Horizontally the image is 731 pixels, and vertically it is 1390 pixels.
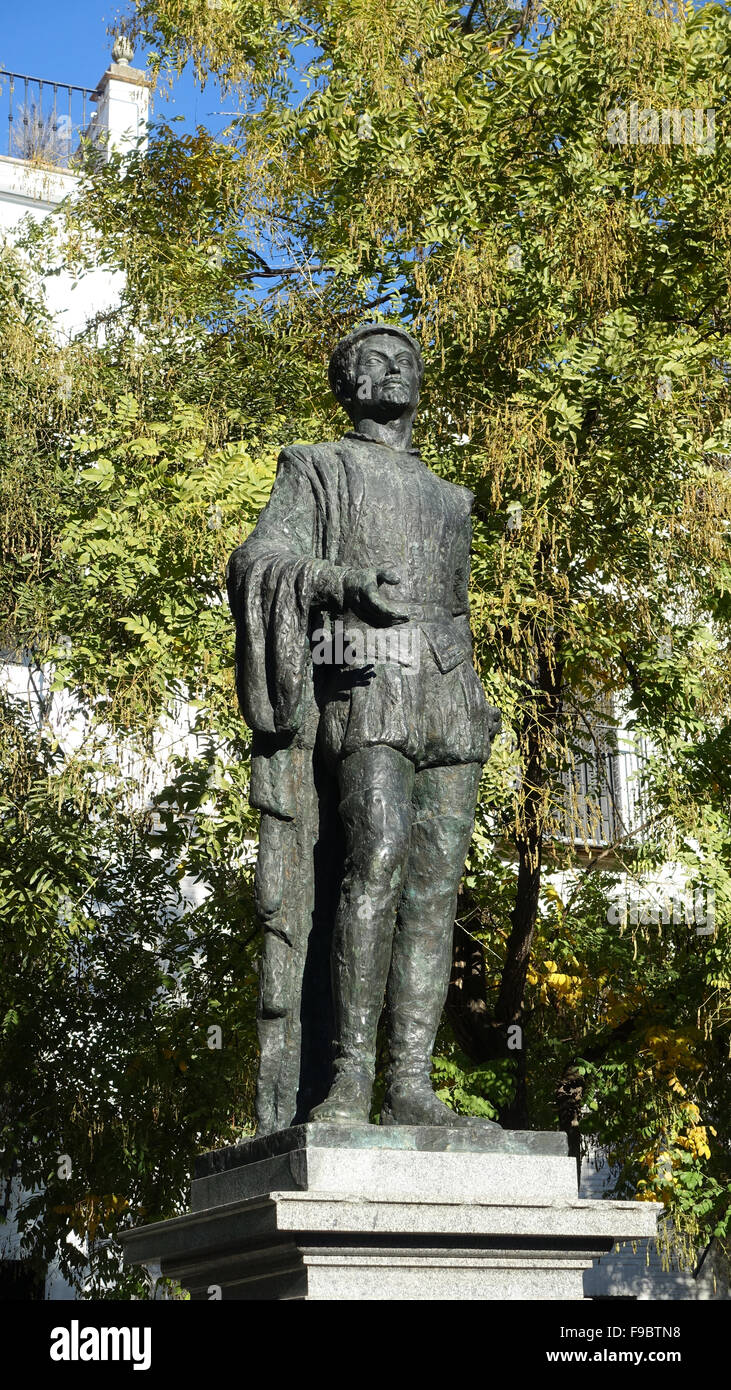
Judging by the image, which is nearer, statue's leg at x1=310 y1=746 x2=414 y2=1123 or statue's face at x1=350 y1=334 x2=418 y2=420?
statue's leg at x1=310 y1=746 x2=414 y2=1123

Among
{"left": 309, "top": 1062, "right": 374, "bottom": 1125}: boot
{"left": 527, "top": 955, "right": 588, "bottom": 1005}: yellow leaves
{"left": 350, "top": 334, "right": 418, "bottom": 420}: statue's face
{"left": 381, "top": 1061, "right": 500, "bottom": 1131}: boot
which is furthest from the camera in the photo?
{"left": 527, "top": 955, "right": 588, "bottom": 1005}: yellow leaves

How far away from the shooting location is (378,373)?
619cm

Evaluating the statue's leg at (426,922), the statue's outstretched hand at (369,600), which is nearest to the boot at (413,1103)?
the statue's leg at (426,922)

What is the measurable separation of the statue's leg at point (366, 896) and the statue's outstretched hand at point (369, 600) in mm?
393

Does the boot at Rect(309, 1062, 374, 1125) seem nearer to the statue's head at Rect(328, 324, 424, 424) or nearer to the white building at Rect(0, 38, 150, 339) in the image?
the statue's head at Rect(328, 324, 424, 424)

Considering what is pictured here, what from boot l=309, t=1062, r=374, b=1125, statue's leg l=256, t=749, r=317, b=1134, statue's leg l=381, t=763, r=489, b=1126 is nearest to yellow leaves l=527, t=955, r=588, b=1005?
statue's leg l=381, t=763, r=489, b=1126

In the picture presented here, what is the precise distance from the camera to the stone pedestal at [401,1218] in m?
4.77

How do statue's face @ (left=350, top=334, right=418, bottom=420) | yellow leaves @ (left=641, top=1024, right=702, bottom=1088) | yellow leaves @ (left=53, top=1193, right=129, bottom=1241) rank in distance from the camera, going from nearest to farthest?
statue's face @ (left=350, top=334, right=418, bottom=420) < yellow leaves @ (left=53, top=1193, right=129, bottom=1241) < yellow leaves @ (left=641, top=1024, right=702, bottom=1088)

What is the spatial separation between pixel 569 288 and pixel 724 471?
1.61 metres

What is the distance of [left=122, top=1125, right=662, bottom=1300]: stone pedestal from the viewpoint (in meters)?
4.77

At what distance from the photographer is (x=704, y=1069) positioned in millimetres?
14320

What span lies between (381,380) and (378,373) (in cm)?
3

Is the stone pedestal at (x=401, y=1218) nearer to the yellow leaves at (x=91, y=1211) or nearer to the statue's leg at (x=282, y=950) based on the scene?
the statue's leg at (x=282, y=950)
